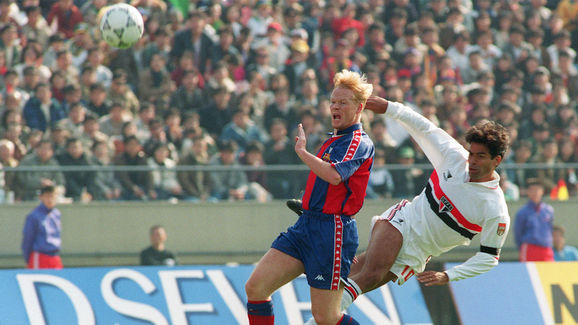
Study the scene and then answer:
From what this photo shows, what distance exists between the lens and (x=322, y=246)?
6598 millimetres

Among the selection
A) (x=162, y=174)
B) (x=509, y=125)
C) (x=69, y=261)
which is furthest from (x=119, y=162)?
(x=509, y=125)

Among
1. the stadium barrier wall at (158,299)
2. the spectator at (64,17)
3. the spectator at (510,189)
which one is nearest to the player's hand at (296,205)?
the stadium barrier wall at (158,299)

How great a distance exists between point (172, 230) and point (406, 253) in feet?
13.1

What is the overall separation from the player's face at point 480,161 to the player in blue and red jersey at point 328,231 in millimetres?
786

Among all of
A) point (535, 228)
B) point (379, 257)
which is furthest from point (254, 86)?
point (379, 257)

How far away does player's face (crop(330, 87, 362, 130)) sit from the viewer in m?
6.56

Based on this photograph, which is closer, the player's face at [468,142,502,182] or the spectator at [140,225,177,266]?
the player's face at [468,142,502,182]

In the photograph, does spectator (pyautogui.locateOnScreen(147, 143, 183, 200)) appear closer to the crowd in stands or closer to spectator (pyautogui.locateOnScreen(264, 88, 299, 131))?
the crowd in stands

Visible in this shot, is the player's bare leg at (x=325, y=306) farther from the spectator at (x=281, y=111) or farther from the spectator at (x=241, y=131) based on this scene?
the spectator at (x=281, y=111)

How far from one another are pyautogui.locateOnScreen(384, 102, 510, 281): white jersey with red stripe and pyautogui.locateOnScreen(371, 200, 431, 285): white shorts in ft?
0.06

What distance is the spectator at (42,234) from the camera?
395 inches

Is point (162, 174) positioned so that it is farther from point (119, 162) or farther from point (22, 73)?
point (22, 73)

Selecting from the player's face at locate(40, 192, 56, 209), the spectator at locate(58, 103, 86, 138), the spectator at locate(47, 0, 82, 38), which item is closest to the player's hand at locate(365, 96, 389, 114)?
the player's face at locate(40, 192, 56, 209)

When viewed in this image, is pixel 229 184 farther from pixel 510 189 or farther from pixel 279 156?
pixel 510 189
